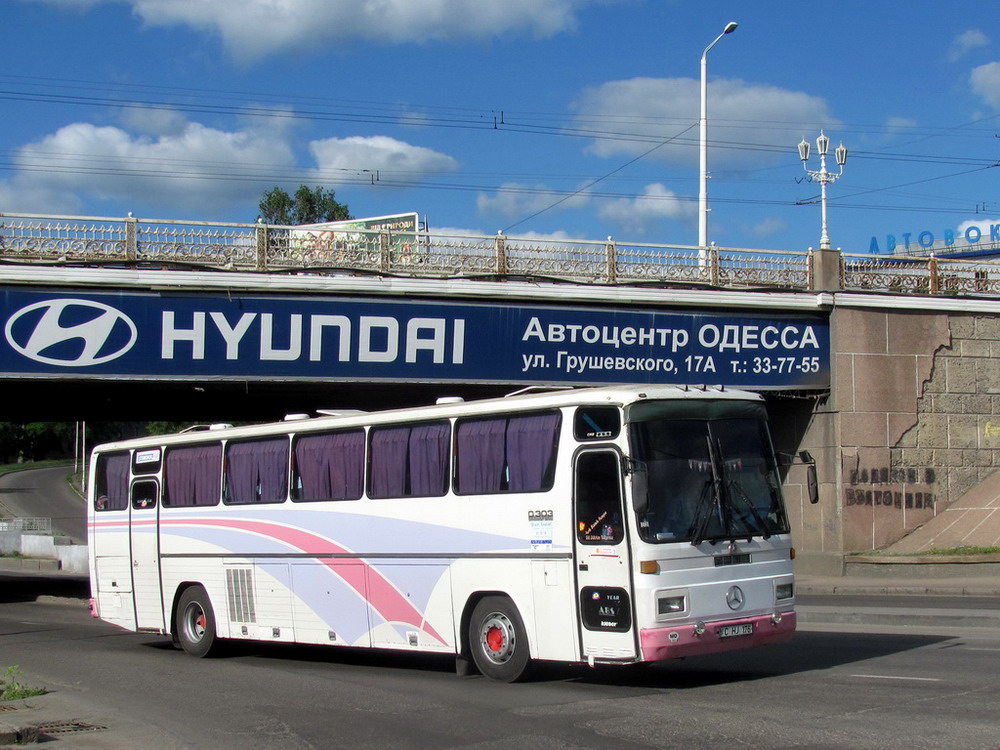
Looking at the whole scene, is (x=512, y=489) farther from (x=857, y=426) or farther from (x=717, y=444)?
(x=857, y=426)

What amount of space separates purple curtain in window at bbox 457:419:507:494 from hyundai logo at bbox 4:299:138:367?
11.0 meters

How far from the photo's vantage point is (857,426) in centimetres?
2577

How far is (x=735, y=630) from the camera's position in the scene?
37.4 ft

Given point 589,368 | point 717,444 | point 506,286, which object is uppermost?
point 506,286

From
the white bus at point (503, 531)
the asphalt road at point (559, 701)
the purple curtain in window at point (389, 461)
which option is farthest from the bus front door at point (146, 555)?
the purple curtain in window at point (389, 461)

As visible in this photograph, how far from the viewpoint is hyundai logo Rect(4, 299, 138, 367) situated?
2114 centimetres

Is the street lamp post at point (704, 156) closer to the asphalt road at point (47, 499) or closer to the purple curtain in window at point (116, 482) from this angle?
the purple curtain in window at point (116, 482)

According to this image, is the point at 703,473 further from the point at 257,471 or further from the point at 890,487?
the point at 890,487

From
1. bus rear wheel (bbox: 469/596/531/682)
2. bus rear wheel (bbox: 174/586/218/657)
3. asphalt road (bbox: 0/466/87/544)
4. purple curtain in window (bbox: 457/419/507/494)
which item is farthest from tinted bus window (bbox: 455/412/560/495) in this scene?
asphalt road (bbox: 0/466/87/544)

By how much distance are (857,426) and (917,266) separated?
461 centimetres

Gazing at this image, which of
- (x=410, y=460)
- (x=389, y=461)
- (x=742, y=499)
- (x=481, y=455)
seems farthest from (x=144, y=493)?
(x=742, y=499)

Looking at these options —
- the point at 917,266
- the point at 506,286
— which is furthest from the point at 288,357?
the point at 917,266

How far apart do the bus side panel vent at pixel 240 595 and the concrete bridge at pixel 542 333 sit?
7.32m

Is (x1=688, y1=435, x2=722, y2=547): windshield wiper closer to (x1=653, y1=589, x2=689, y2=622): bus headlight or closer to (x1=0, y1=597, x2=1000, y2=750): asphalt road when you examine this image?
(x1=653, y1=589, x2=689, y2=622): bus headlight
